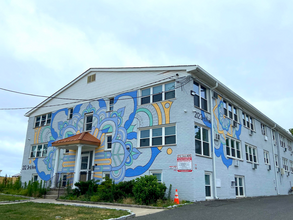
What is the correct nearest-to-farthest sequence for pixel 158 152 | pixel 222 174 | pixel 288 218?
pixel 288 218 → pixel 158 152 → pixel 222 174

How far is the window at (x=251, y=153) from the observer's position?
20.1 meters

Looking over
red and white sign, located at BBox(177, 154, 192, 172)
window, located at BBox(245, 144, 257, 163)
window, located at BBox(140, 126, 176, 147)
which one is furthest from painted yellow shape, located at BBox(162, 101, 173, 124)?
window, located at BBox(245, 144, 257, 163)

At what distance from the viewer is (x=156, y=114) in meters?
15.6

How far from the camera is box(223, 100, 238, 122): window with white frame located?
18.5 metres

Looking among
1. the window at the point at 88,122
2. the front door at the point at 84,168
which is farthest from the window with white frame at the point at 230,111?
the front door at the point at 84,168

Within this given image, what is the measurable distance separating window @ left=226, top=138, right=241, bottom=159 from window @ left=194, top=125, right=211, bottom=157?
8.89 feet

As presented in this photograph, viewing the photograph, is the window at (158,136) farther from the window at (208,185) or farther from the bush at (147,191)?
the bush at (147,191)

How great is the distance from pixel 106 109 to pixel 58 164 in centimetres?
553

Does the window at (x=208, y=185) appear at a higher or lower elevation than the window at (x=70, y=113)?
lower

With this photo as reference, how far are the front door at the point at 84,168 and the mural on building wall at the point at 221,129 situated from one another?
8553 millimetres

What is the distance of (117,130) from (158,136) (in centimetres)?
324

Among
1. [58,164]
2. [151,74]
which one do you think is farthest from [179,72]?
[58,164]

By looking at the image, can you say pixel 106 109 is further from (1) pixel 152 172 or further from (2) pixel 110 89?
(1) pixel 152 172

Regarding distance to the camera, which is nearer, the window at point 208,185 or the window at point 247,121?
the window at point 208,185
